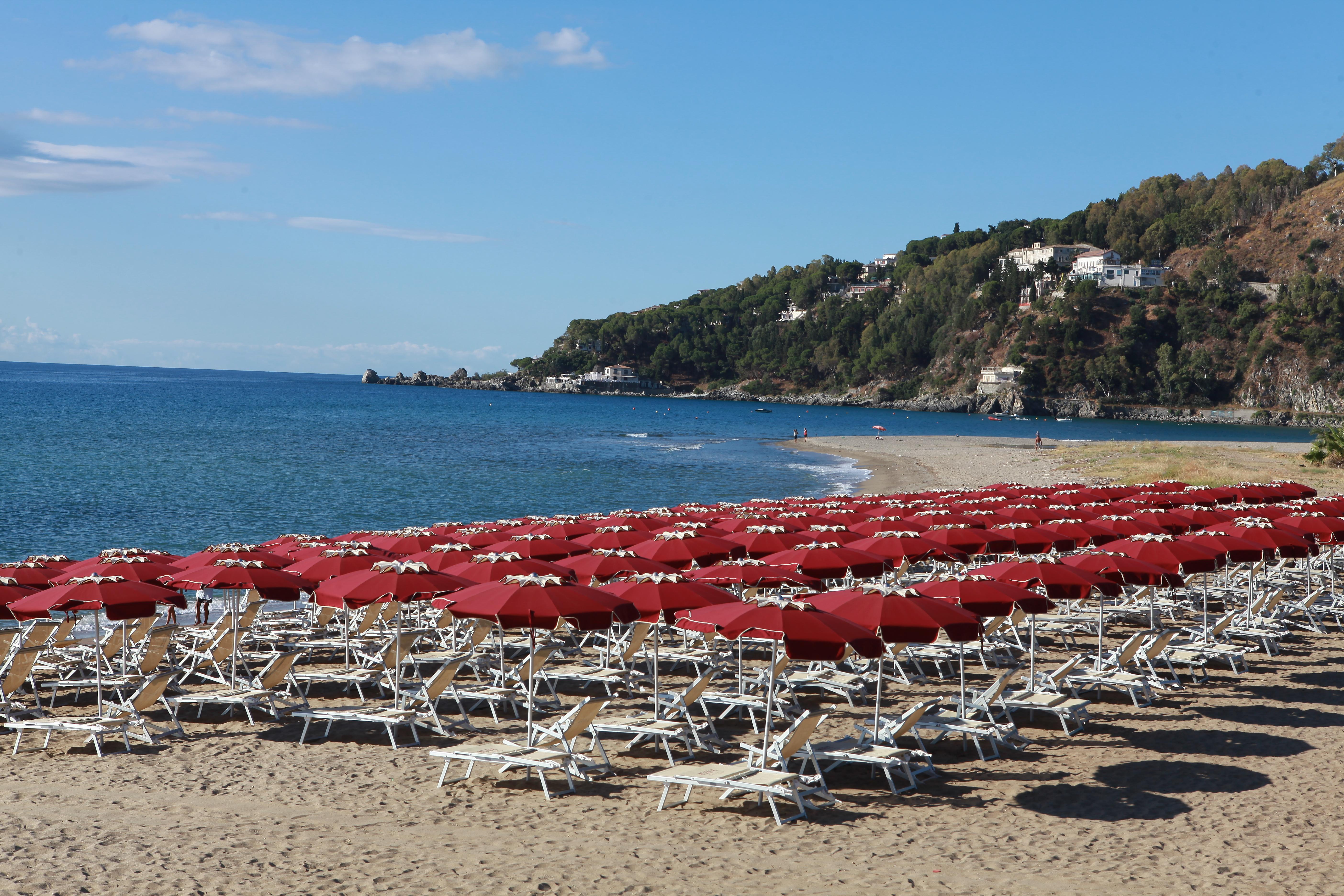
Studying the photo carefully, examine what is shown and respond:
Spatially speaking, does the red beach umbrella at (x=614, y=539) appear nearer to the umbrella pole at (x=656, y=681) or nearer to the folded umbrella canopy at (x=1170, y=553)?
the umbrella pole at (x=656, y=681)

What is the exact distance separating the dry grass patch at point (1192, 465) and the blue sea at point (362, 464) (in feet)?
39.1

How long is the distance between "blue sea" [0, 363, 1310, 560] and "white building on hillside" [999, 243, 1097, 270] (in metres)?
58.4

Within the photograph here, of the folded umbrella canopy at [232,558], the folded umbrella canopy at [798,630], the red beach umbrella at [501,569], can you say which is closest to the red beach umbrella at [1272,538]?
the folded umbrella canopy at [798,630]

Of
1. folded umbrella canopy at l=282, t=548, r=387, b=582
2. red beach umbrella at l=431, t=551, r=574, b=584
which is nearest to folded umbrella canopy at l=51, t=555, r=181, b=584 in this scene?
folded umbrella canopy at l=282, t=548, r=387, b=582

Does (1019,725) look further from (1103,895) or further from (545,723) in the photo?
(545,723)

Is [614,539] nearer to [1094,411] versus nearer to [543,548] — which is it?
[543,548]

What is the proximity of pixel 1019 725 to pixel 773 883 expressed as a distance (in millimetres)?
5148

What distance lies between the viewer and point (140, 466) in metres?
54.6

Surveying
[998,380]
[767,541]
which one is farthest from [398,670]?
[998,380]

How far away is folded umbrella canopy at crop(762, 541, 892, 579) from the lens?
467 inches

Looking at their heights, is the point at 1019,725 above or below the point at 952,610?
below

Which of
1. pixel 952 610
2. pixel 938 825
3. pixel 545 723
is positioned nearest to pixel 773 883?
pixel 938 825

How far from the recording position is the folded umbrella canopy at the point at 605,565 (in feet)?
37.4

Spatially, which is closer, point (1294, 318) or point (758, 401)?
point (1294, 318)
